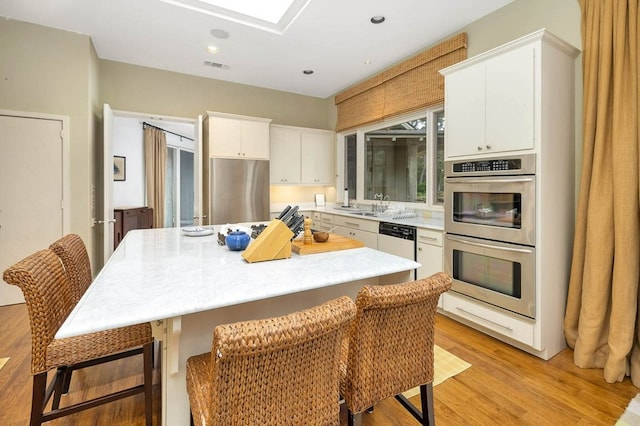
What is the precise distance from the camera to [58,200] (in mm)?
3578

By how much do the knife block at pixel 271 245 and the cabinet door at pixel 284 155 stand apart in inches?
138

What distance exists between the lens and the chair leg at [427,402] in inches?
56.2

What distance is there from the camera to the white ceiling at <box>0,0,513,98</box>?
3004 mm

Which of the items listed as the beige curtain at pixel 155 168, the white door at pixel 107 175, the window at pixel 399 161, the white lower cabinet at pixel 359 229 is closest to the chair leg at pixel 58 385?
the white door at pixel 107 175

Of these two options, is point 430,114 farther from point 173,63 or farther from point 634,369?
point 173,63

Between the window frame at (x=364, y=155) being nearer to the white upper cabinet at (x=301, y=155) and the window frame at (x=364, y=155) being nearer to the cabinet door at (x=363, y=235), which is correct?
the white upper cabinet at (x=301, y=155)

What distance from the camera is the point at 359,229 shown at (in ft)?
13.7

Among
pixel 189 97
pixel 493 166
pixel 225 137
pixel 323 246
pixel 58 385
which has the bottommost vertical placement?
pixel 58 385

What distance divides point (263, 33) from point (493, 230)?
10.0 feet

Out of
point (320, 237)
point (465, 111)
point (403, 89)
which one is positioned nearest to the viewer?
point (320, 237)

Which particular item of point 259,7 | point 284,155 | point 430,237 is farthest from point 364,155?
point 259,7

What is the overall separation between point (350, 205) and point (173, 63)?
3367 millimetres

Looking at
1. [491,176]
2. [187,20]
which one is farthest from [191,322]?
[187,20]

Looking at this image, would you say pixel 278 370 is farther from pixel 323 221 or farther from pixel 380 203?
pixel 323 221
